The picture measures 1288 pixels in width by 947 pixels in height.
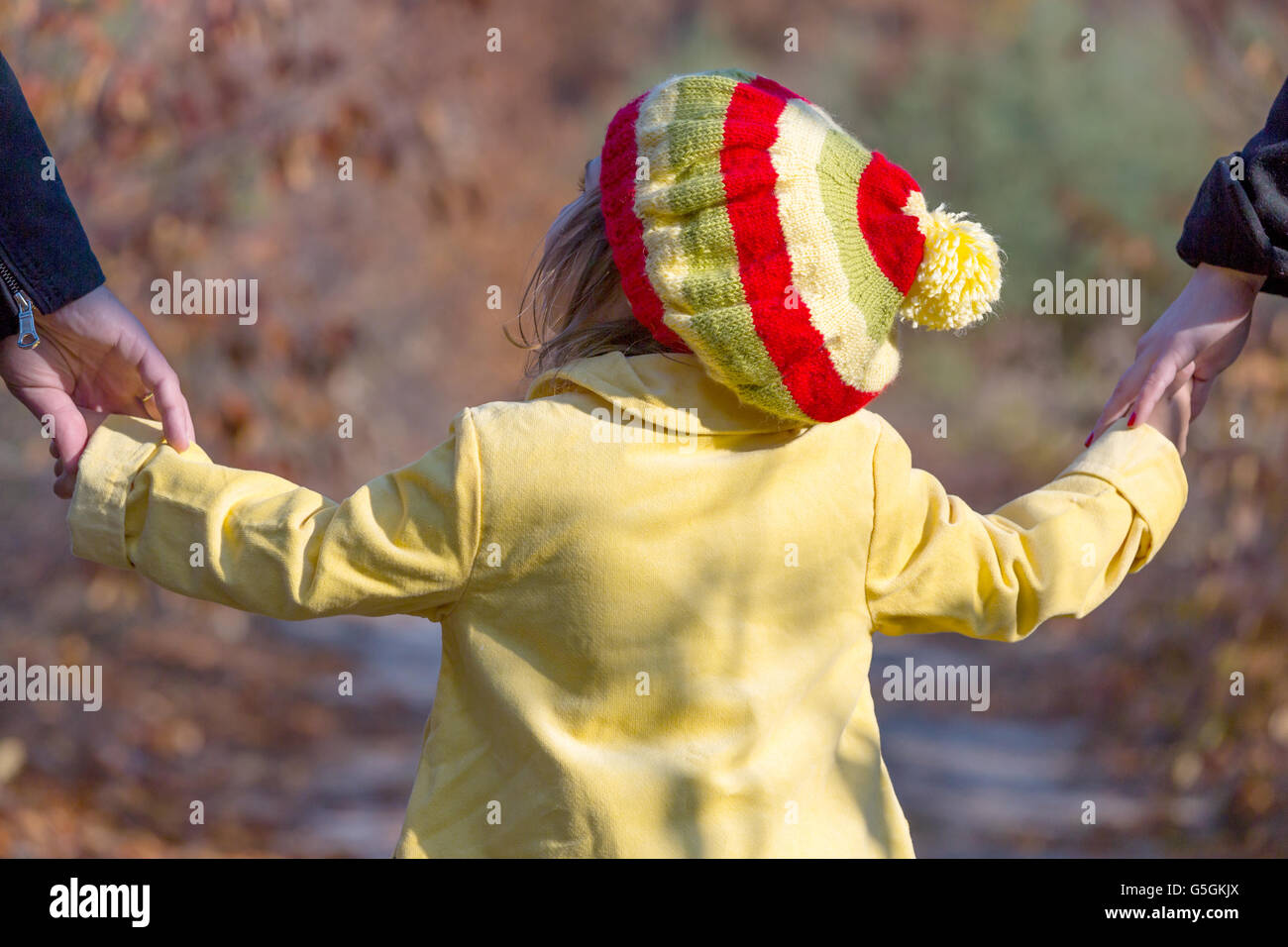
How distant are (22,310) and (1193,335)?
1493mm

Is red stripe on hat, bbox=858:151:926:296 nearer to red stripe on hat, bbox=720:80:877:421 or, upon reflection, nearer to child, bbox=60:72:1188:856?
child, bbox=60:72:1188:856

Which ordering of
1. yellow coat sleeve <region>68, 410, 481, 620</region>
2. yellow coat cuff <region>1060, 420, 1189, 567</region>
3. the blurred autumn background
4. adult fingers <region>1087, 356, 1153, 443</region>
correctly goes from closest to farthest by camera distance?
yellow coat sleeve <region>68, 410, 481, 620</region> → yellow coat cuff <region>1060, 420, 1189, 567</region> → adult fingers <region>1087, 356, 1153, 443</region> → the blurred autumn background

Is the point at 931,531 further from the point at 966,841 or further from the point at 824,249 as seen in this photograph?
the point at 966,841

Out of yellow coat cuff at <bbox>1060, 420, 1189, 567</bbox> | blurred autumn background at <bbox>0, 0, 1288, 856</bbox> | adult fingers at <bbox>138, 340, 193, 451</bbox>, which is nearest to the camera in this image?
adult fingers at <bbox>138, 340, 193, 451</bbox>

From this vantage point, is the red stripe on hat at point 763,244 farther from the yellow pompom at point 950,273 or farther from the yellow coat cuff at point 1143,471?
the yellow coat cuff at point 1143,471

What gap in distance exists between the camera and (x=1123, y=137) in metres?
6.64

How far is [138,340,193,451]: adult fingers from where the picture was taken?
1475mm

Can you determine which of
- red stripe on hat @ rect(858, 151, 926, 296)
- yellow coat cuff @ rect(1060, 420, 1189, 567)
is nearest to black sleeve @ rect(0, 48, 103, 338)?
red stripe on hat @ rect(858, 151, 926, 296)

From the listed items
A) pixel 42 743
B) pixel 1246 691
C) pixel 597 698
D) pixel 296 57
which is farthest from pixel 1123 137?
pixel 597 698

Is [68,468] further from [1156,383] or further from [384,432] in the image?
[384,432]

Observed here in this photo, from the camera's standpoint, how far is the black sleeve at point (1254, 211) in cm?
165

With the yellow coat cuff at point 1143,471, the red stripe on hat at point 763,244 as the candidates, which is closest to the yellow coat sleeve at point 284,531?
the red stripe on hat at point 763,244

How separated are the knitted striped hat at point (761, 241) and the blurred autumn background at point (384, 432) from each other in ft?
1.24

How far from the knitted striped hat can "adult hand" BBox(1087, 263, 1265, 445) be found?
409 millimetres
